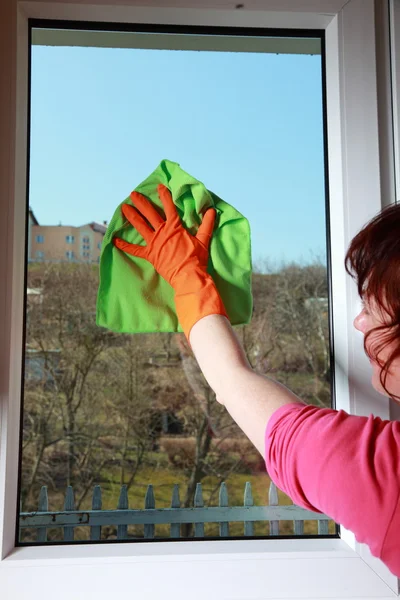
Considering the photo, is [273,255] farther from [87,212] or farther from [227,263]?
[227,263]

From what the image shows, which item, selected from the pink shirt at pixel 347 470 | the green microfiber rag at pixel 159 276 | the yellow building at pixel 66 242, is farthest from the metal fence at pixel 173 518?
the yellow building at pixel 66 242

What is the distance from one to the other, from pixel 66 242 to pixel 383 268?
1.36 metres

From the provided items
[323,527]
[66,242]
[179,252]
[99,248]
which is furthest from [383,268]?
[66,242]

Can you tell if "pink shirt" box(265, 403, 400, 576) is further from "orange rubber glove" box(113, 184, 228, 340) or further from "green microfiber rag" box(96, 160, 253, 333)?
"green microfiber rag" box(96, 160, 253, 333)

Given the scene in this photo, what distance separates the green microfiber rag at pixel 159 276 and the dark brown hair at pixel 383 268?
33cm

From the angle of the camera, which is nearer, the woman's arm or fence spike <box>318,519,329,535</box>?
the woman's arm

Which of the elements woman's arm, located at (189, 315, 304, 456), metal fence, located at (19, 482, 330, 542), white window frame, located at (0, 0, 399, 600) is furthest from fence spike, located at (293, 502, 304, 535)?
woman's arm, located at (189, 315, 304, 456)

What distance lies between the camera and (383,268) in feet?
2.02

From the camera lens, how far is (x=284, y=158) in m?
1.92

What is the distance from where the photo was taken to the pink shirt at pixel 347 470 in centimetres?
Answer: 55

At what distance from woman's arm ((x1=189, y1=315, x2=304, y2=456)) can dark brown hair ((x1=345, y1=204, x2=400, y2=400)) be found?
149mm

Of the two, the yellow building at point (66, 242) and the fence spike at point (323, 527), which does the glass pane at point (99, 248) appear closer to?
the yellow building at point (66, 242)

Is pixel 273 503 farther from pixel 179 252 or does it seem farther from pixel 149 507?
pixel 179 252

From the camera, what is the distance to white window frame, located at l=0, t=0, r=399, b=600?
0.90 meters
